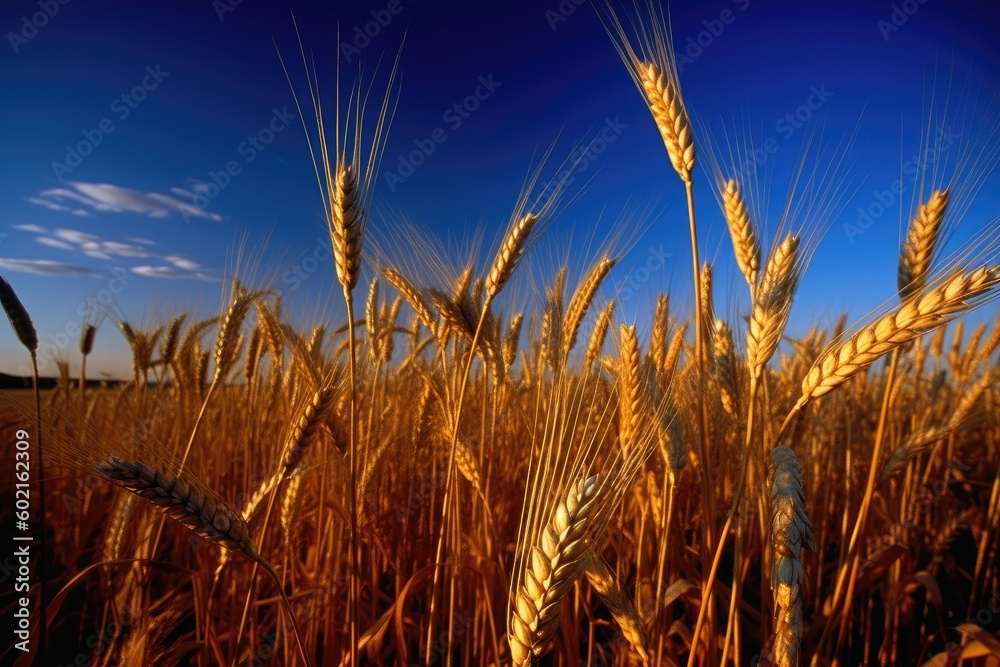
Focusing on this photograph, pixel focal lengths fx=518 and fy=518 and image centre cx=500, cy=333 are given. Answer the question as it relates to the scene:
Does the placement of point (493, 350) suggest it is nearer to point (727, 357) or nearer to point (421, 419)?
point (421, 419)

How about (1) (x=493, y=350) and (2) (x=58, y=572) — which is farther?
(2) (x=58, y=572)

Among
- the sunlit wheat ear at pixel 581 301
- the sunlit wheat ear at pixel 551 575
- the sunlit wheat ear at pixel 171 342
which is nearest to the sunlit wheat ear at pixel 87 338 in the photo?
the sunlit wheat ear at pixel 171 342

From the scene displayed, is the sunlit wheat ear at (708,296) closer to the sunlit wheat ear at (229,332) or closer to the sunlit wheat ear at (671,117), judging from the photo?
the sunlit wheat ear at (671,117)

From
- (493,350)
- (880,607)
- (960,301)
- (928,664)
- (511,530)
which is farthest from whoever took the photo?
(511,530)

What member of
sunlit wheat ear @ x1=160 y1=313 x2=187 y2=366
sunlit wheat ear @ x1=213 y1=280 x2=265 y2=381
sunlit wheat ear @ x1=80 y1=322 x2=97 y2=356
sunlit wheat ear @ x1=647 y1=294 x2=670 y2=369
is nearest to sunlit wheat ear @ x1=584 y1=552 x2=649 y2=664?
sunlit wheat ear @ x1=647 y1=294 x2=670 y2=369

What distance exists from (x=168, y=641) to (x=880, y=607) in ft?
11.3

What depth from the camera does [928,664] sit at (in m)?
1.69

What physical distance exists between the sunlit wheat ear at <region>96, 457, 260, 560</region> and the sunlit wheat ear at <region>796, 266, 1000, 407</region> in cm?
134

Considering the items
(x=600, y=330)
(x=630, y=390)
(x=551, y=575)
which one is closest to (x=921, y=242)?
(x=630, y=390)

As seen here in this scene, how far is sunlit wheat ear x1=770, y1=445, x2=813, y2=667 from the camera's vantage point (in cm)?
108

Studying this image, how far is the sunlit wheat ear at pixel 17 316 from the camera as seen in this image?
1.63 meters

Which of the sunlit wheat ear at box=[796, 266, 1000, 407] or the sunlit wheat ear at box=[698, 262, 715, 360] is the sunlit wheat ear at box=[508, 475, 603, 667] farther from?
the sunlit wheat ear at box=[698, 262, 715, 360]

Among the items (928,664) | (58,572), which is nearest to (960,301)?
(928,664)

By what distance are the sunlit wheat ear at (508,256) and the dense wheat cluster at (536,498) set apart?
0.01m
